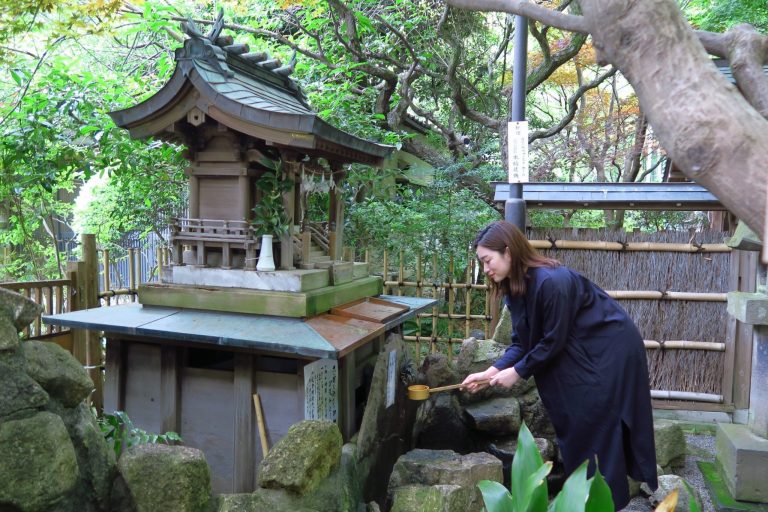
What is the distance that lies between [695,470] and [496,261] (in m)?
3.92

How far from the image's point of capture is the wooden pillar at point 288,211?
4207 mm

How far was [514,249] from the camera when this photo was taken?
10.3 feet

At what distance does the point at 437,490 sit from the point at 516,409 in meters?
1.97

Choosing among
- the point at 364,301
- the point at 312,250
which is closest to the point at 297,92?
the point at 312,250

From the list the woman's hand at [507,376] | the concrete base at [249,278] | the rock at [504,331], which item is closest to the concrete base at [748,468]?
the rock at [504,331]

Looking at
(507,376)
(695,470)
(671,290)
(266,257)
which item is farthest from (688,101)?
(671,290)

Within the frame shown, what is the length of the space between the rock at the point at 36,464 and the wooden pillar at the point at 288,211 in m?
2.21

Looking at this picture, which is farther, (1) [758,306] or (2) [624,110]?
(2) [624,110]

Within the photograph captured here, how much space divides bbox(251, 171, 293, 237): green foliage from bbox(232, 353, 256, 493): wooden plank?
0.97 meters

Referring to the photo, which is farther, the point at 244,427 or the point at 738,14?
the point at 738,14

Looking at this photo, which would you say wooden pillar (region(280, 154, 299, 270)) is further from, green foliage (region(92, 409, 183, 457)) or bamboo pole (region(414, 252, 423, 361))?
bamboo pole (region(414, 252, 423, 361))

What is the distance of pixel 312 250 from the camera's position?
15.8ft

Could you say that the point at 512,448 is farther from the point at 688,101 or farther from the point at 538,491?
the point at 688,101

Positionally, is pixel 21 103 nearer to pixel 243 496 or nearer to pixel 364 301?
pixel 364 301
